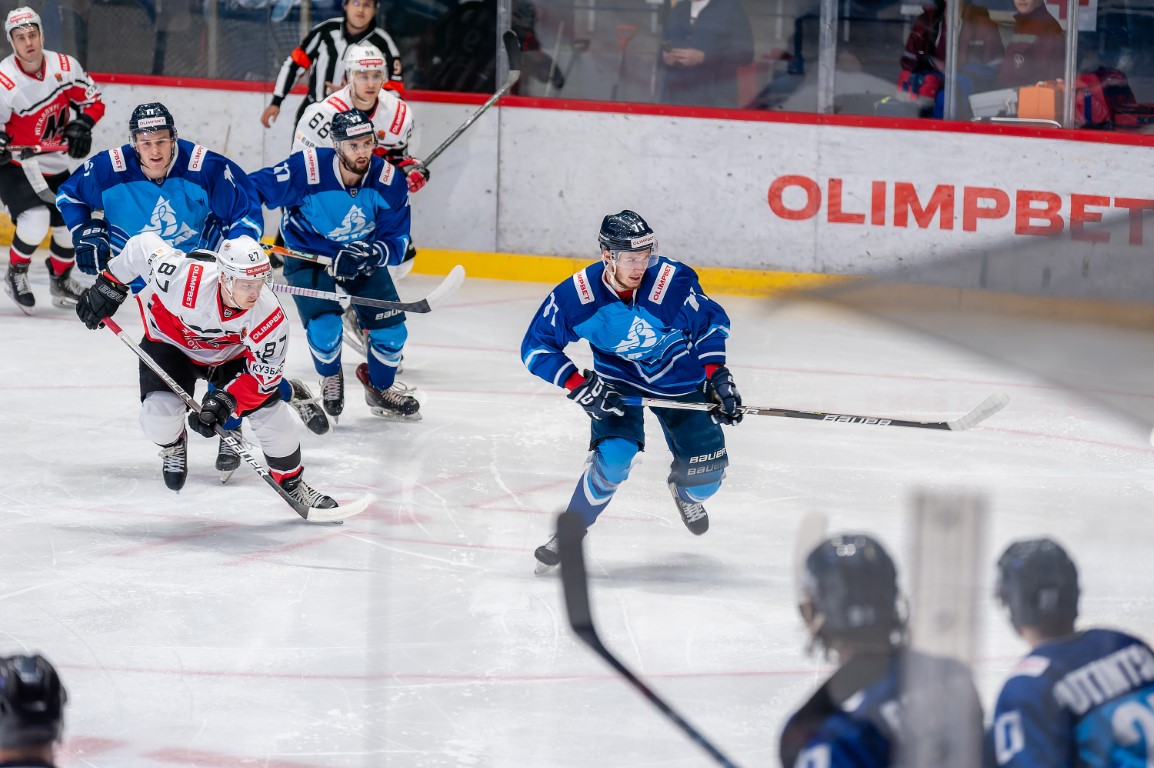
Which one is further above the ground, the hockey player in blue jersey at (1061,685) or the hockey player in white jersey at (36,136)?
the hockey player in white jersey at (36,136)

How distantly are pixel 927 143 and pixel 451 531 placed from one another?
12.2ft

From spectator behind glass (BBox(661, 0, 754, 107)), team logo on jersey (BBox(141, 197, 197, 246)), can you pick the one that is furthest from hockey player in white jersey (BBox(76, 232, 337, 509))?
spectator behind glass (BBox(661, 0, 754, 107))

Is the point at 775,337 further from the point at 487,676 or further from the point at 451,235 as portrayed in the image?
the point at 487,676

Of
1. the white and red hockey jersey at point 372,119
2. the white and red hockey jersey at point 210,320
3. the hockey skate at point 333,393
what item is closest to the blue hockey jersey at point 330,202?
the hockey skate at point 333,393

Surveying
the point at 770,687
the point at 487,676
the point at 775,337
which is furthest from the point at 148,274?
the point at 775,337

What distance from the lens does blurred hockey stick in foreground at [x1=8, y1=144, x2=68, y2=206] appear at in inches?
267

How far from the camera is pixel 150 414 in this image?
14.3 ft

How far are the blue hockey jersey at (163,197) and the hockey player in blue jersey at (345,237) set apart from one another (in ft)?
0.63

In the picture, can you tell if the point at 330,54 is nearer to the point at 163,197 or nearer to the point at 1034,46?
the point at 163,197

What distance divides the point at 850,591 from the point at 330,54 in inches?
245

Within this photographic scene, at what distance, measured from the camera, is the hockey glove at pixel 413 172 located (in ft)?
21.3

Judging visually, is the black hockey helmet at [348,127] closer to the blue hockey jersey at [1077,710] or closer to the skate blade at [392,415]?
the skate blade at [392,415]

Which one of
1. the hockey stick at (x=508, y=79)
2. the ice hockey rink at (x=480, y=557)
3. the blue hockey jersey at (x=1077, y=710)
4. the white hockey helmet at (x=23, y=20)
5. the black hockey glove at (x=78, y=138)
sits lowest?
the ice hockey rink at (x=480, y=557)

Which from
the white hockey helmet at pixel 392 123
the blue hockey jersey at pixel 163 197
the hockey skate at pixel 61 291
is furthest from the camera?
the hockey skate at pixel 61 291
